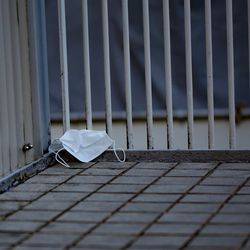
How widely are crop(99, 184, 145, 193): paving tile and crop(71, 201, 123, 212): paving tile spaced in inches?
13.0

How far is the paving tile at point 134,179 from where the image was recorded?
6554 millimetres

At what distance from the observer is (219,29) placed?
8.35m

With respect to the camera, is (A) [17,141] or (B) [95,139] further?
(B) [95,139]

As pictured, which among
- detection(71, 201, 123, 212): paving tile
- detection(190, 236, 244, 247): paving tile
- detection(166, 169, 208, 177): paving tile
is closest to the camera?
detection(190, 236, 244, 247): paving tile

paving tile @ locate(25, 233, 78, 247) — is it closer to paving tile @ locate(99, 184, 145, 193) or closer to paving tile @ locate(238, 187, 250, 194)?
paving tile @ locate(99, 184, 145, 193)

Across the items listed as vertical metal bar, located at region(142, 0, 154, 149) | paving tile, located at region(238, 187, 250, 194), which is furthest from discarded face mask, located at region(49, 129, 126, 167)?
paving tile, located at region(238, 187, 250, 194)

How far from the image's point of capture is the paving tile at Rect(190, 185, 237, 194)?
6.16 m

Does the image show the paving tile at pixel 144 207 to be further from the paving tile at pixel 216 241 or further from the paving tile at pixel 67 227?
the paving tile at pixel 216 241

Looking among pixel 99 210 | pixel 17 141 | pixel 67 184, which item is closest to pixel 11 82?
pixel 17 141

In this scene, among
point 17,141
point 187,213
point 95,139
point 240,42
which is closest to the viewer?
point 187,213

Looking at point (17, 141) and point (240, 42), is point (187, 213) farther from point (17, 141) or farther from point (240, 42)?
point (240, 42)

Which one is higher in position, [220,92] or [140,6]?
[140,6]

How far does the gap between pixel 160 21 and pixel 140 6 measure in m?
0.24

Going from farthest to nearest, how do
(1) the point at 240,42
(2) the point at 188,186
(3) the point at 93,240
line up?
(1) the point at 240,42 < (2) the point at 188,186 < (3) the point at 93,240
